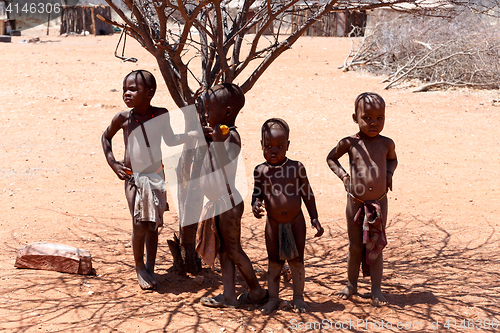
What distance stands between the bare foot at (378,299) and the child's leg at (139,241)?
1387 mm

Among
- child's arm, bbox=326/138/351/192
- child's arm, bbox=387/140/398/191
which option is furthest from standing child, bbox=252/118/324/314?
child's arm, bbox=387/140/398/191

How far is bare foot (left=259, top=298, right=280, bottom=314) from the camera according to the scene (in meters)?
3.00

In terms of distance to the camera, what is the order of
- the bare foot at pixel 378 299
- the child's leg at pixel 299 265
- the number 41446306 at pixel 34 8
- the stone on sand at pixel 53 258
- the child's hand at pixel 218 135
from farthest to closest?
1. the number 41446306 at pixel 34 8
2. the stone on sand at pixel 53 258
3. the bare foot at pixel 378 299
4. the child's leg at pixel 299 265
5. the child's hand at pixel 218 135

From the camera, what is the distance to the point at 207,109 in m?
2.95

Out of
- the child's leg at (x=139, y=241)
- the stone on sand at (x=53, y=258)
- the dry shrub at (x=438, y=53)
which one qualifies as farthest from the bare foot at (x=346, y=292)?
the dry shrub at (x=438, y=53)

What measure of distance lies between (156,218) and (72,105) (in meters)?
7.11

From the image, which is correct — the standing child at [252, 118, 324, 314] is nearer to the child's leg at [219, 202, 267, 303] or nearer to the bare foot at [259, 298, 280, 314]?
the bare foot at [259, 298, 280, 314]

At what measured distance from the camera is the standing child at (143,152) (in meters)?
3.21

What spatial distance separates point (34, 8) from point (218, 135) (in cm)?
3280

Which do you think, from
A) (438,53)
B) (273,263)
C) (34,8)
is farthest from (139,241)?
(34,8)

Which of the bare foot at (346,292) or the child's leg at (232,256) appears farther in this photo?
the bare foot at (346,292)

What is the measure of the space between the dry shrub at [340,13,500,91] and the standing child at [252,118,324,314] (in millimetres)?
8072

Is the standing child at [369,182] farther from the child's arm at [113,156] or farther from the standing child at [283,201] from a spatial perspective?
the child's arm at [113,156]

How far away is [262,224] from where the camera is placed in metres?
4.82
